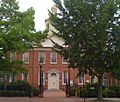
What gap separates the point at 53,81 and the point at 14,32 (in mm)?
34124

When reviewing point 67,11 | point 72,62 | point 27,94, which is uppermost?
point 67,11

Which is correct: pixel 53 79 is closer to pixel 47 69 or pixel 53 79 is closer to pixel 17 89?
pixel 47 69

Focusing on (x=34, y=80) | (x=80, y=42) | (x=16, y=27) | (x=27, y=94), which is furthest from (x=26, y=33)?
(x=34, y=80)

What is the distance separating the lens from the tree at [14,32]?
3334cm

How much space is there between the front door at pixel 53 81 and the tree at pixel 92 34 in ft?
80.8

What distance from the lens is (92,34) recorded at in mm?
39688

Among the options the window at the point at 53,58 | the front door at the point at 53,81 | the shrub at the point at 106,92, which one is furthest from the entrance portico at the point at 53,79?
the shrub at the point at 106,92

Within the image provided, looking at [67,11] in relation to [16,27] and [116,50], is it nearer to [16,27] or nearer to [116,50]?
[116,50]

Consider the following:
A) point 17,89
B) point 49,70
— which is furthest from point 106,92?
point 49,70

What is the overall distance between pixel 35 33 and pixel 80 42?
18.5ft

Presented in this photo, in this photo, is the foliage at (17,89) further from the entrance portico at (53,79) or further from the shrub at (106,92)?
the entrance portico at (53,79)

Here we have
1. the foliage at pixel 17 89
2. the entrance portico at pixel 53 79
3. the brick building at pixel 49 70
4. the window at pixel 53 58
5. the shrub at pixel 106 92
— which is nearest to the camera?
the shrub at pixel 106 92

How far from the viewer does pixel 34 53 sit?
6731 cm

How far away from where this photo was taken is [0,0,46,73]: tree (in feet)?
109
